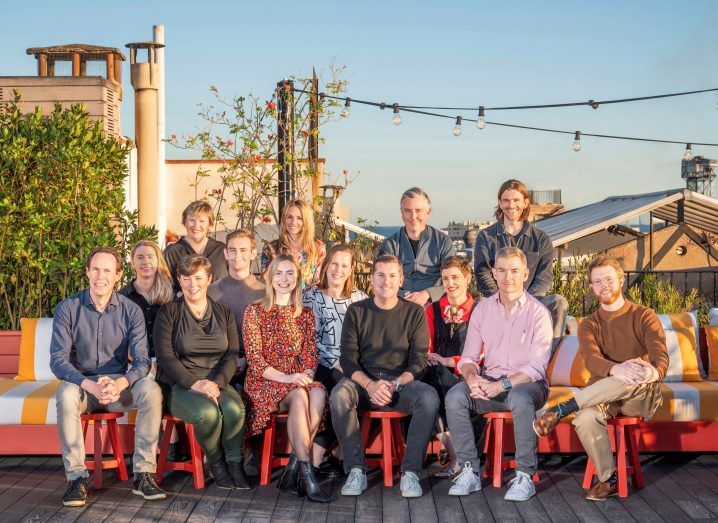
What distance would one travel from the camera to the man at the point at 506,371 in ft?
14.6

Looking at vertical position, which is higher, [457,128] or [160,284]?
[457,128]

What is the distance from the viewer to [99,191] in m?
6.81

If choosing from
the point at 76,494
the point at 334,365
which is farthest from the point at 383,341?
the point at 76,494

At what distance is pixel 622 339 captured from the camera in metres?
4.62

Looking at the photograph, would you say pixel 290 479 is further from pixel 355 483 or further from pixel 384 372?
pixel 384 372

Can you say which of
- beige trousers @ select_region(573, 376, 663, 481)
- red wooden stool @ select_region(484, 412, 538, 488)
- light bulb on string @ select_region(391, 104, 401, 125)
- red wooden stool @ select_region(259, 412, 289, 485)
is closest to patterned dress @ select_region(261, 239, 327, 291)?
red wooden stool @ select_region(259, 412, 289, 485)

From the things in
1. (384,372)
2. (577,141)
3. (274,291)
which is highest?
(577,141)

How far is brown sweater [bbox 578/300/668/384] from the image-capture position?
14.9ft

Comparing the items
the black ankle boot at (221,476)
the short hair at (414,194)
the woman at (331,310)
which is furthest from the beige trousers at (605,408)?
the black ankle boot at (221,476)

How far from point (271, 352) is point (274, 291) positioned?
0.33 m

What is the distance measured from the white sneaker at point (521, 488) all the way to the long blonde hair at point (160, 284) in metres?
2.20

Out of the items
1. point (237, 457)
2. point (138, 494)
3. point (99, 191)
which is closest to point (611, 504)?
point (237, 457)

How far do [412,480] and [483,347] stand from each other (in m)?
0.87

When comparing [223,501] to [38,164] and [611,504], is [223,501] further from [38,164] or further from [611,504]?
[38,164]
